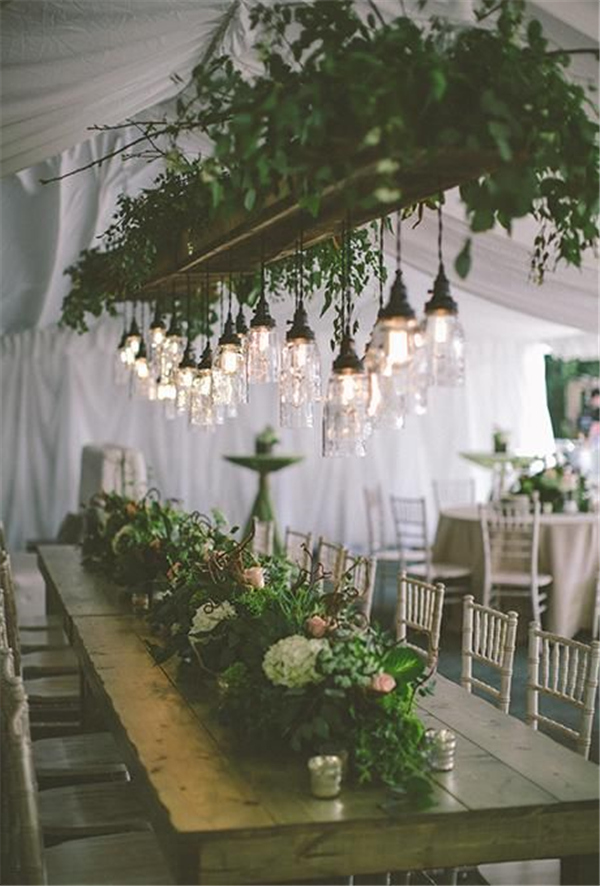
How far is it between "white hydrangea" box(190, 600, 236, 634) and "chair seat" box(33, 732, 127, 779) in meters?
0.78

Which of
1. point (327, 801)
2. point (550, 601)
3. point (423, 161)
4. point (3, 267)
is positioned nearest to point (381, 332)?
point (423, 161)

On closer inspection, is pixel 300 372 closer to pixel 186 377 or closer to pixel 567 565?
pixel 186 377

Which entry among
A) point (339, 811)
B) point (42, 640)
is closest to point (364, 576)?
point (42, 640)

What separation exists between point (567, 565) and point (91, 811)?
5.27 meters

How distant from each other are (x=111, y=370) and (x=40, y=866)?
885 centimetres

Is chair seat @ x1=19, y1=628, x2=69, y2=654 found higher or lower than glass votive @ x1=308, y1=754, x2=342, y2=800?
lower

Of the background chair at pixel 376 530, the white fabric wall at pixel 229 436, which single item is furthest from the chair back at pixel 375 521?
the white fabric wall at pixel 229 436

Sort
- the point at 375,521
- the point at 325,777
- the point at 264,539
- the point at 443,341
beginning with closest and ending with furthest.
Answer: the point at 325,777, the point at 443,341, the point at 264,539, the point at 375,521

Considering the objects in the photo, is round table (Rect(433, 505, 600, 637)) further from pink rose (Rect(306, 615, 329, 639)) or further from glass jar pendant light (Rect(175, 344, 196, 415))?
pink rose (Rect(306, 615, 329, 639))

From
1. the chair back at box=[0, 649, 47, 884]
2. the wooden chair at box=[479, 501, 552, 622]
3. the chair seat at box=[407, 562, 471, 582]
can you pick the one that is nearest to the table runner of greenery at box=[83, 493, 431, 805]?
the chair back at box=[0, 649, 47, 884]

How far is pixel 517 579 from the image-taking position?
7988 millimetres

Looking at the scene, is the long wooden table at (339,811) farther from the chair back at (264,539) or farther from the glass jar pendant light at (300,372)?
the chair back at (264,539)

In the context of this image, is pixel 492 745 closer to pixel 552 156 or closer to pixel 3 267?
pixel 552 156

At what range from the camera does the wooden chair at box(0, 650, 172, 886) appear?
2828 mm
